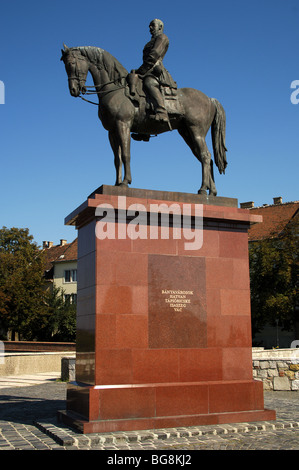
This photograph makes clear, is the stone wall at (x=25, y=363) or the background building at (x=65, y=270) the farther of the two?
the background building at (x=65, y=270)

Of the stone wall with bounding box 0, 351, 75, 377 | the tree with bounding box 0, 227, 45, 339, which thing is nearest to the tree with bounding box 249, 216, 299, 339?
the tree with bounding box 0, 227, 45, 339

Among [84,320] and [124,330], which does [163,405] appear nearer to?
[124,330]

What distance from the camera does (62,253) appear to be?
6494cm

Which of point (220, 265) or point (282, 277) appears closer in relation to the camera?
point (220, 265)

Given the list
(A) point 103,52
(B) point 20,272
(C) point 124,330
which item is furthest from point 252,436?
(B) point 20,272

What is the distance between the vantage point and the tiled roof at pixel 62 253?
62125mm

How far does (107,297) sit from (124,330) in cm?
60

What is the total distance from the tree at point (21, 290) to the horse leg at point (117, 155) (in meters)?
39.3

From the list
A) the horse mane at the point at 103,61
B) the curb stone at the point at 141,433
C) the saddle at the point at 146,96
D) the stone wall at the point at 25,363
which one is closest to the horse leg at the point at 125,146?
the saddle at the point at 146,96

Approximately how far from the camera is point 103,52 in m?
10.2

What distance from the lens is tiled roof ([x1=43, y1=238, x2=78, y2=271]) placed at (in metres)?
62.1

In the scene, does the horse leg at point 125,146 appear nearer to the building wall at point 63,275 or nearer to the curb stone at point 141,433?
the curb stone at point 141,433

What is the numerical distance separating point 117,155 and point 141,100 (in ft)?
3.67

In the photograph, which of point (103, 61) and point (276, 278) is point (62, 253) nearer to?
point (276, 278)
